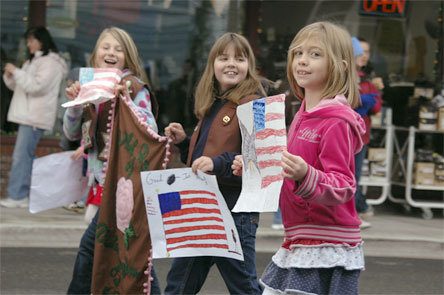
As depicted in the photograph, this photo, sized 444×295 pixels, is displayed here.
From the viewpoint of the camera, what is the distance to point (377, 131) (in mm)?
11914

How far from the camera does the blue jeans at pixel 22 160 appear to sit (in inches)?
426

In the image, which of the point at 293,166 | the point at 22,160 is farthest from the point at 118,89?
the point at 22,160

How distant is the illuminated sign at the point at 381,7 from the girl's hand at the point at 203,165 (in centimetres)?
754

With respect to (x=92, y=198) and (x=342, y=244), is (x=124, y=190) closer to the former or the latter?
(x=92, y=198)

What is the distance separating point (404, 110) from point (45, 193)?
23.4 ft

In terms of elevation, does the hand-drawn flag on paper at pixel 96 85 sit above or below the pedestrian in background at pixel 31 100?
above

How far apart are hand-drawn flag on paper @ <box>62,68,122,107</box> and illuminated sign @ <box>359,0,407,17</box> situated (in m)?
6.97

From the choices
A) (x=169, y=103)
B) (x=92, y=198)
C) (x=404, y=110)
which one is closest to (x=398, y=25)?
(x=404, y=110)

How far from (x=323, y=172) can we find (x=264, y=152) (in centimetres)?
29

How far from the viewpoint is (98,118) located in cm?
567

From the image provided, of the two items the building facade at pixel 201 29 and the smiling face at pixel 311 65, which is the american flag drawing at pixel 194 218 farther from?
the building facade at pixel 201 29

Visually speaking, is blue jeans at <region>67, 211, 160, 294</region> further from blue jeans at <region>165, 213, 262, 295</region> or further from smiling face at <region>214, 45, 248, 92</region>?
smiling face at <region>214, 45, 248, 92</region>

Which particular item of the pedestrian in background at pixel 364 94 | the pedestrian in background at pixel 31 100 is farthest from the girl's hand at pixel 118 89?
the pedestrian in background at pixel 31 100

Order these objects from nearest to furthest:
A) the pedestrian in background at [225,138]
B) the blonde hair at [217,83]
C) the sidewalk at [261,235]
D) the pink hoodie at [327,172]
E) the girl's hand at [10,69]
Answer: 1. the pink hoodie at [327,172]
2. the pedestrian in background at [225,138]
3. the blonde hair at [217,83]
4. the sidewalk at [261,235]
5. the girl's hand at [10,69]
